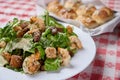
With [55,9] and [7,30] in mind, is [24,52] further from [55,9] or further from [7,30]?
[55,9]

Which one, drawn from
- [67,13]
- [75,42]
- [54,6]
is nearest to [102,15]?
[67,13]

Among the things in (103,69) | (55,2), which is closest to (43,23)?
(103,69)

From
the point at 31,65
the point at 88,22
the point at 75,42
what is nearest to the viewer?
the point at 31,65

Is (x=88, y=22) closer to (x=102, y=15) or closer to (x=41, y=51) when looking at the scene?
(x=102, y=15)

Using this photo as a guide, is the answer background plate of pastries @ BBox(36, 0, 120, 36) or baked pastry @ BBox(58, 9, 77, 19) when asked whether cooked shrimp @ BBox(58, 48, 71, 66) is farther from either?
baked pastry @ BBox(58, 9, 77, 19)

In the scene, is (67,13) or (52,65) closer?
(52,65)

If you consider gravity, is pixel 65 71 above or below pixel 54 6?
below
